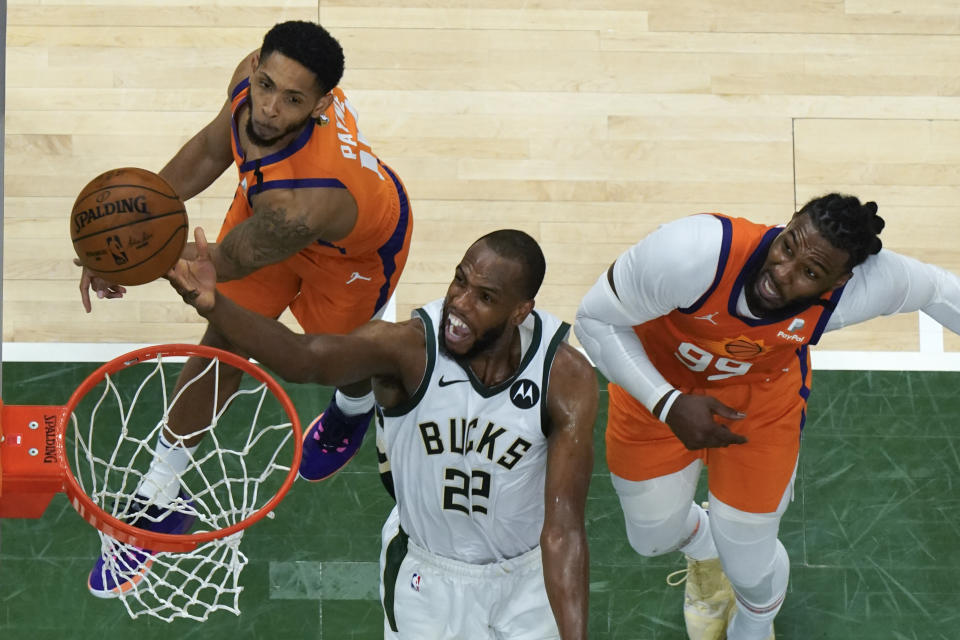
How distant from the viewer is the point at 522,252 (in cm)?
390

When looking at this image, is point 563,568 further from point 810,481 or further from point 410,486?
point 810,481

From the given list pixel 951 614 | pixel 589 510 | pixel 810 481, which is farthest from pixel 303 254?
pixel 951 614

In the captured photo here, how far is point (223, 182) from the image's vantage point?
6.12 metres

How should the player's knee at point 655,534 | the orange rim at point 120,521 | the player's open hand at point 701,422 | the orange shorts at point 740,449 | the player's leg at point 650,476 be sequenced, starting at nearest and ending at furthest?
1. the orange rim at point 120,521
2. the player's open hand at point 701,422
3. the orange shorts at point 740,449
4. the player's leg at point 650,476
5. the player's knee at point 655,534

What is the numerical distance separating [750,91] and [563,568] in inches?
127

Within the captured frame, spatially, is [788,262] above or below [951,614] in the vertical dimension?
above

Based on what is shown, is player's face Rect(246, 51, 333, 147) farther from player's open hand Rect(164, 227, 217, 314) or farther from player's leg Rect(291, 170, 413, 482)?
player's open hand Rect(164, 227, 217, 314)

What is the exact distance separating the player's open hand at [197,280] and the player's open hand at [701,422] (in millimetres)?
1654

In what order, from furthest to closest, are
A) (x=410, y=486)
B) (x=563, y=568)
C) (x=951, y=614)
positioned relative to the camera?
(x=951, y=614)
(x=410, y=486)
(x=563, y=568)

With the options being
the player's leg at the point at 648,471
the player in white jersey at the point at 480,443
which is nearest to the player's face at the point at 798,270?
the player in white jersey at the point at 480,443

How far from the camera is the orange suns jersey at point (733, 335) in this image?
13.8ft

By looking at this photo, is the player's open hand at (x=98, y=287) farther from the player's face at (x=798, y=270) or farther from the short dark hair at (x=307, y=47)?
the player's face at (x=798, y=270)

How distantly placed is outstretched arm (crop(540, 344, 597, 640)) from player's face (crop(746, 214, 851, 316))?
0.62 meters

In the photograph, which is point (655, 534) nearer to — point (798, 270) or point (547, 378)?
point (547, 378)
